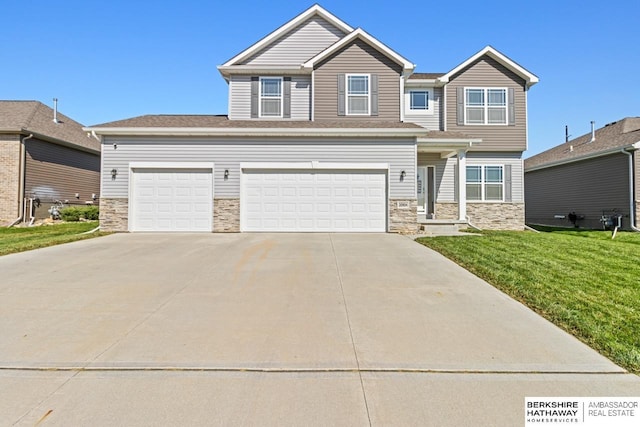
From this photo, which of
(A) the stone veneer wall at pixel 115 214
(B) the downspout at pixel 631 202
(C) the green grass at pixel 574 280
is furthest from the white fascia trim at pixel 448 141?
(A) the stone veneer wall at pixel 115 214

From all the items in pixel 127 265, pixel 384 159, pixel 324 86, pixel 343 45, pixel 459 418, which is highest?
pixel 343 45

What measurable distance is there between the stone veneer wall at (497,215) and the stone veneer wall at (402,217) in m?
4.39

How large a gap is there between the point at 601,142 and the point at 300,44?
15293mm

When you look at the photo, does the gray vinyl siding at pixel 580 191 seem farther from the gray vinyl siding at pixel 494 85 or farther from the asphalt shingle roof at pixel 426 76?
the asphalt shingle roof at pixel 426 76

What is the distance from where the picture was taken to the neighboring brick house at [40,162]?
54.8ft

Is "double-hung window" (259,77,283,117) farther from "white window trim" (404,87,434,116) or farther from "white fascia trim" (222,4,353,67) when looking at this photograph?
→ "white window trim" (404,87,434,116)

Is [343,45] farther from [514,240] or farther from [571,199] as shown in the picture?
[571,199]

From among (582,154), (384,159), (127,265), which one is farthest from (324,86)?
(582,154)

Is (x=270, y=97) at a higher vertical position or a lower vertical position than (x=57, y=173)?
higher

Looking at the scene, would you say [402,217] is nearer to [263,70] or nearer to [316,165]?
[316,165]

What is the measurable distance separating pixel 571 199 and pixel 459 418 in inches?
785

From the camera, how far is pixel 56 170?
18.8 meters

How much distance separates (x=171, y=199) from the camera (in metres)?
13.0

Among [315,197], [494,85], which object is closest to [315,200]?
[315,197]
